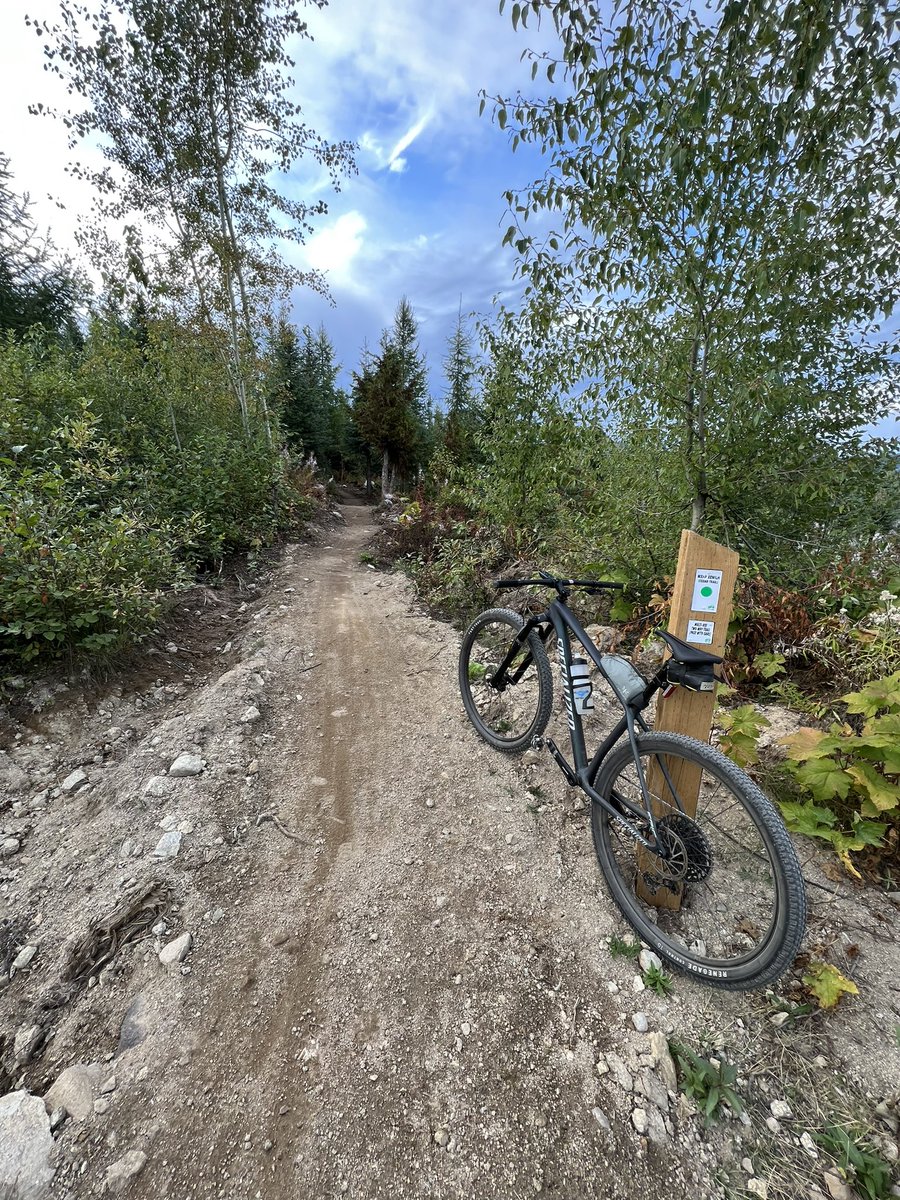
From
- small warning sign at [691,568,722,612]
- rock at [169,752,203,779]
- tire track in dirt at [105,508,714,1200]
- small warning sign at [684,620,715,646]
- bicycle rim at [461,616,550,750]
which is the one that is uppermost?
small warning sign at [691,568,722,612]

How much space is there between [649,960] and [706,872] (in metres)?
0.50

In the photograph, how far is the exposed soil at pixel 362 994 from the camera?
148 centimetres

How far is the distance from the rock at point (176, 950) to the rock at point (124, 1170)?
62 centimetres

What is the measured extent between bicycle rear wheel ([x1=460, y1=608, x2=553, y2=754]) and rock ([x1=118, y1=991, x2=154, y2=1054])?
230 cm

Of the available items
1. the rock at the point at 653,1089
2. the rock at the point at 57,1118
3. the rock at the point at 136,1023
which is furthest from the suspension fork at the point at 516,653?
the rock at the point at 57,1118

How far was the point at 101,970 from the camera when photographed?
1.98m

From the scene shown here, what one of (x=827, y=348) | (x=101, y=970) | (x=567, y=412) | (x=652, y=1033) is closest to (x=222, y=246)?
(x=567, y=412)

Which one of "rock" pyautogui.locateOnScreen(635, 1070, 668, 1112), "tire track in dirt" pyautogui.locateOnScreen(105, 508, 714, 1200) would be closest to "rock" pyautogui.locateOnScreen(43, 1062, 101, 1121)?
"tire track in dirt" pyautogui.locateOnScreen(105, 508, 714, 1200)

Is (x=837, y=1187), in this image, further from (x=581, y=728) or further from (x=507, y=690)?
(x=507, y=690)

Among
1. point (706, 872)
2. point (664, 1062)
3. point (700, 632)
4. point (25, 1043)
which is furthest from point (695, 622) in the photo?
point (25, 1043)

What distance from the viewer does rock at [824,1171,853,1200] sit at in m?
1.35

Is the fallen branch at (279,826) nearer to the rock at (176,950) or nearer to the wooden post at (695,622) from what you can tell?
the rock at (176,950)

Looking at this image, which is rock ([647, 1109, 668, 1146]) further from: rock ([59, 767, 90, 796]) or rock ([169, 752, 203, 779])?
rock ([59, 767, 90, 796])

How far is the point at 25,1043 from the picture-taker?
5.73ft
